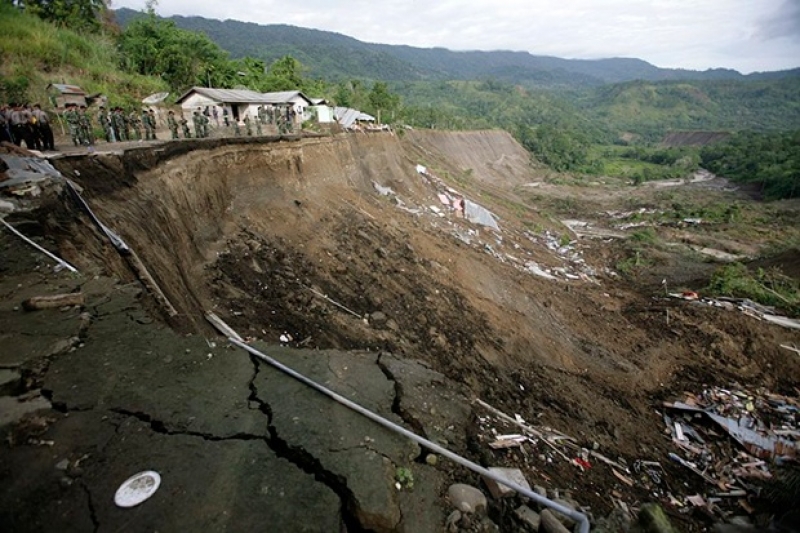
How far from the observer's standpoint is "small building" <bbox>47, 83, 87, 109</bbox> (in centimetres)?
1543

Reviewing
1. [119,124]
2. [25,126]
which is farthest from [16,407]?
Answer: [119,124]

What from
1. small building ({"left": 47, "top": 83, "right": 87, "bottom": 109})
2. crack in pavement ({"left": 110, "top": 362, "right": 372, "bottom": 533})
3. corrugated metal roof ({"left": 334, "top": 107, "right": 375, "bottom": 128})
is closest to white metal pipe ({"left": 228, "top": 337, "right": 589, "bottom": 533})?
crack in pavement ({"left": 110, "top": 362, "right": 372, "bottom": 533})

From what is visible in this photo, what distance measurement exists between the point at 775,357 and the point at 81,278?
16.5 m

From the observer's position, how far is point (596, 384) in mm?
9992

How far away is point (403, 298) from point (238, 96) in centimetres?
2013

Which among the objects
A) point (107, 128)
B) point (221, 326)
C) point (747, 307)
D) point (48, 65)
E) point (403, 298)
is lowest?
point (747, 307)

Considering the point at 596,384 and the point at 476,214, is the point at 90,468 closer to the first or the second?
the point at 596,384

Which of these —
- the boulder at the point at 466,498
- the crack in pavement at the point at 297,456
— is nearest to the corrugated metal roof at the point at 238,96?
the crack in pavement at the point at 297,456

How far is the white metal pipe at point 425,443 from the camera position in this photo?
100.0 inches

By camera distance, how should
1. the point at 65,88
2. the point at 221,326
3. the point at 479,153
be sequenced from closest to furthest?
the point at 221,326 < the point at 65,88 < the point at 479,153

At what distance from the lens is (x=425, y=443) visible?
9.53 ft

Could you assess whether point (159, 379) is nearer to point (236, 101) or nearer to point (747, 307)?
point (747, 307)

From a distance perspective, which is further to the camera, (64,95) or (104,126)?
(64,95)

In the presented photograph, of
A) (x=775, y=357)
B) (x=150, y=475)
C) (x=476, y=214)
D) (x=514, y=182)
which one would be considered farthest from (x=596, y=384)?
(x=514, y=182)
